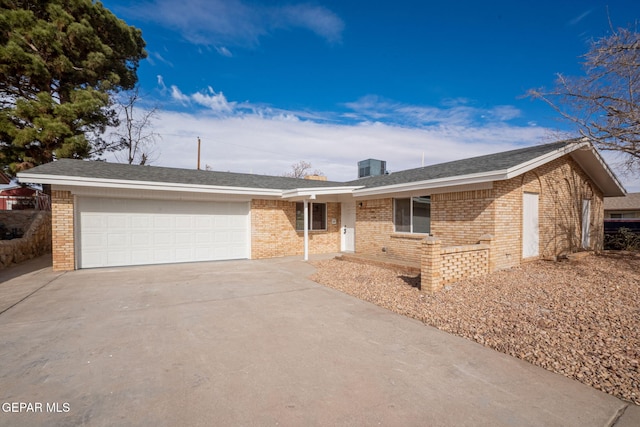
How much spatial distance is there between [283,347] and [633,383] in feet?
12.3

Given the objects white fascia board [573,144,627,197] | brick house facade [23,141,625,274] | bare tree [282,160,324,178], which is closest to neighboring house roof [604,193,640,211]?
white fascia board [573,144,627,197]

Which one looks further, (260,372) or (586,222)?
(586,222)

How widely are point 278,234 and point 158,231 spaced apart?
4355 mm

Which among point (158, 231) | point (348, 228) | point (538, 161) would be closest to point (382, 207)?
point (348, 228)

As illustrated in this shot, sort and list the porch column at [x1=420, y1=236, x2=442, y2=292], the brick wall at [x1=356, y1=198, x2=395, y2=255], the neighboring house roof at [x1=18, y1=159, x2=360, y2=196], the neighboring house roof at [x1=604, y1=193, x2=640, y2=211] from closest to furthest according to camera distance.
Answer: the porch column at [x1=420, y1=236, x2=442, y2=292]
the neighboring house roof at [x1=18, y1=159, x2=360, y2=196]
the brick wall at [x1=356, y1=198, x2=395, y2=255]
the neighboring house roof at [x1=604, y1=193, x2=640, y2=211]

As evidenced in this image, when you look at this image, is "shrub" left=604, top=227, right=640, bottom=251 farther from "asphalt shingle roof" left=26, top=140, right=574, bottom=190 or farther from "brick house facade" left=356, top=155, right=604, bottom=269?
"asphalt shingle roof" left=26, top=140, right=574, bottom=190

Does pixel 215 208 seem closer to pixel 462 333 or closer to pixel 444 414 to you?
pixel 462 333

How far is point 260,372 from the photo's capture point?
3330 mm

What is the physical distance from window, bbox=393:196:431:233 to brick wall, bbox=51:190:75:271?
10.4m

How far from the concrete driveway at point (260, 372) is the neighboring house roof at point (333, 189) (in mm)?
4252

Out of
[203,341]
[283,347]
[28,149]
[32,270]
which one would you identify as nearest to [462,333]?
[283,347]

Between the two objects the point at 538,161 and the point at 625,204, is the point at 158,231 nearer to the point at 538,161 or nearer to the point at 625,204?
the point at 538,161

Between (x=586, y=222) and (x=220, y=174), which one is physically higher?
(x=220, y=174)

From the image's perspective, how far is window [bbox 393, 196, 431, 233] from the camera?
996 centimetres
